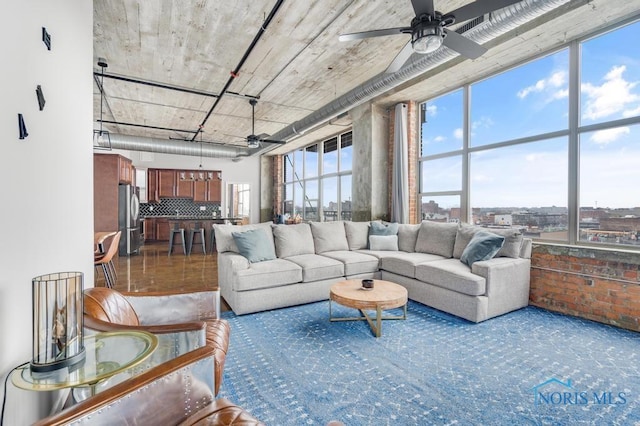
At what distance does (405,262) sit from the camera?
152 inches

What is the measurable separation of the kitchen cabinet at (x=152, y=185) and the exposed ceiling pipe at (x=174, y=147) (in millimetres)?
2441

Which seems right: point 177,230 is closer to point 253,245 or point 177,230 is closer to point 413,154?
point 253,245

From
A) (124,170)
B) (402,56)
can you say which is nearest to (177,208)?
(124,170)

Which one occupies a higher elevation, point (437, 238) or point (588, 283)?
point (437, 238)

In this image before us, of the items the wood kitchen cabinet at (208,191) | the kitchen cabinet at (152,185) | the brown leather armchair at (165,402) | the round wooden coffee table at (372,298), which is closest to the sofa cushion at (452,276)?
the round wooden coffee table at (372,298)

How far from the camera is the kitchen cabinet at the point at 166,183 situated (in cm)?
987

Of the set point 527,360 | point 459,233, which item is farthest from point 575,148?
point 527,360

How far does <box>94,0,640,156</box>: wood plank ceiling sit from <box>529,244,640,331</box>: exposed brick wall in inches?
97.0

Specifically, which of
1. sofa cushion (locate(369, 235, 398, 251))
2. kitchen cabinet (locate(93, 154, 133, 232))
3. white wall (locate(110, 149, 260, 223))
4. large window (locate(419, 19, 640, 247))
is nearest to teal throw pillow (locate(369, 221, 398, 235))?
sofa cushion (locate(369, 235, 398, 251))

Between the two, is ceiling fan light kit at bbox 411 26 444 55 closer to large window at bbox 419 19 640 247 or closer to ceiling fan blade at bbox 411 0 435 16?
ceiling fan blade at bbox 411 0 435 16

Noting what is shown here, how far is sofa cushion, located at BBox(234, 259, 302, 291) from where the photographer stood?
329cm

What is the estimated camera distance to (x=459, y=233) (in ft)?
13.2

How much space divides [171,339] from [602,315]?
404 cm

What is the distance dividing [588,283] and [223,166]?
32.6 feet
